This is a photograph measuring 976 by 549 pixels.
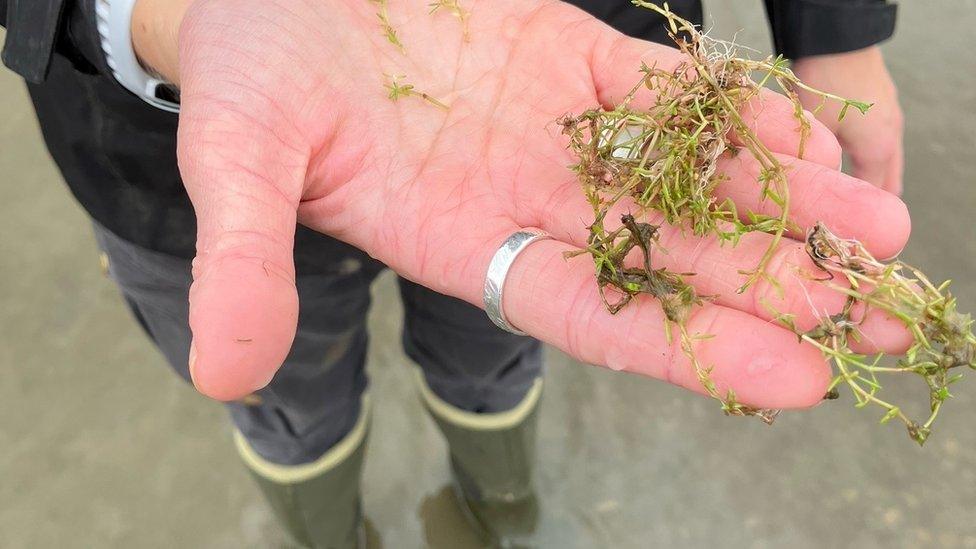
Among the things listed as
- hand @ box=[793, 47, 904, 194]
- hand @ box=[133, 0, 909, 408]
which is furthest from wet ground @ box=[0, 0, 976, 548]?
hand @ box=[133, 0, 909, 408]

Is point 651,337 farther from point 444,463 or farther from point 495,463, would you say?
point 444,463

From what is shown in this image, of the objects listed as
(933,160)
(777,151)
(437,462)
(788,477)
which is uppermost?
(777,151)

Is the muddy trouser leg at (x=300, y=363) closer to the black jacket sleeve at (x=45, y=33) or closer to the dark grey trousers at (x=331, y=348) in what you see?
the dark grey trousers at (x=331, y=348)

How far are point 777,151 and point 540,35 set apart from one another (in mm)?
470

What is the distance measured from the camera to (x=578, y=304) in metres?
1.07

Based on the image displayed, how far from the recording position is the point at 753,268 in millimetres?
1050

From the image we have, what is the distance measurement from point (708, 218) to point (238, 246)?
2.11 ft

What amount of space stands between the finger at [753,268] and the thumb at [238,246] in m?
0.43

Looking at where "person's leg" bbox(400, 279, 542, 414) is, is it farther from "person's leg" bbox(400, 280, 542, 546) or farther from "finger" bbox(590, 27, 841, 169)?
"finger" bbox(590, 27, 841, 169)

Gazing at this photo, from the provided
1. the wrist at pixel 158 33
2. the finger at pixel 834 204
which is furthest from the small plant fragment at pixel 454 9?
the finger at pixel 834 204

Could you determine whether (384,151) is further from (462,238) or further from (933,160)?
(933,160)

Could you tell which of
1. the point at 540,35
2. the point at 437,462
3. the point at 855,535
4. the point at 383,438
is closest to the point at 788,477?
the point at 855,535

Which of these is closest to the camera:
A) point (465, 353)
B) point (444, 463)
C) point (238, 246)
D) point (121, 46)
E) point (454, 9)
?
point (238, 246)

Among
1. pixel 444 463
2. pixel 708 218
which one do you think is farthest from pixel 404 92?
pixel 444 463
